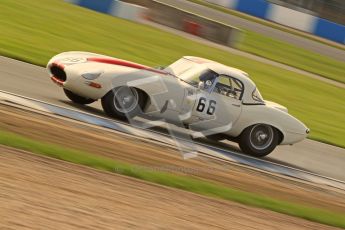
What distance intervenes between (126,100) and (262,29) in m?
26.6

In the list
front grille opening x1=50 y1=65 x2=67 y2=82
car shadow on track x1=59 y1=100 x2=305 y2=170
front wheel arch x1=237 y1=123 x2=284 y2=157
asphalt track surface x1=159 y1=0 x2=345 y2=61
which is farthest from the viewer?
asphalt track surface x1=159 y1=0 x2=345 y2=61

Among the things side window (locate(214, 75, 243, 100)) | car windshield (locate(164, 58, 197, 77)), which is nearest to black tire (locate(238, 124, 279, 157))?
side window (locate(214, 75, 243, 100))

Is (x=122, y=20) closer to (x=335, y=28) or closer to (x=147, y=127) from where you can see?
(x=147, y=127)

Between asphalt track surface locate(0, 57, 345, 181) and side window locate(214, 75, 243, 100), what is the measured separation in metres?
1.40

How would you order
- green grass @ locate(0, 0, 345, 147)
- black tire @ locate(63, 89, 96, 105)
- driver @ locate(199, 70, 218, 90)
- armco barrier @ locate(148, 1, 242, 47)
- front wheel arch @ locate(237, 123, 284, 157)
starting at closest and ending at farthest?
driver @ locate(199, 70, 218, 90) < black tire @ locate(63, 89, 96, 105) < front wheel arch @ locate(237, 123, 284, 157) < green grass @ locate(0, 0, 345, 147) < armco barrier @ locate(148, 1, 242, 47)

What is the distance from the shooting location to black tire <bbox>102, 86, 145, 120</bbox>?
11344 millimetres

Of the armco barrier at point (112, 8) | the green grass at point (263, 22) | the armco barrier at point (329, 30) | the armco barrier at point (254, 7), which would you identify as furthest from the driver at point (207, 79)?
the armco barrier at point (329, 30)

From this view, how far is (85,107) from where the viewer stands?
12148 mm

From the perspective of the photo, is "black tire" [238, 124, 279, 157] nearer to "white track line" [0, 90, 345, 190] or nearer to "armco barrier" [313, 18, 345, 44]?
"white track line" [0, 90, 345, 190]

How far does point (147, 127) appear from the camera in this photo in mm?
11734

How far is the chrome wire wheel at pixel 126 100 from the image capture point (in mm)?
11367

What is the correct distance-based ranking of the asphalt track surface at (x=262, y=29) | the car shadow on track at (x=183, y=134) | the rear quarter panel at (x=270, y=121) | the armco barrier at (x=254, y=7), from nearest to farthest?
1. the car shadow on track at (x=183, y=134)
2. the rear quarter panel at (x=270, y=121)
3. the asphalt track surface at (x=262, y=29)
4. the armco barrier at (x=254, y=7)

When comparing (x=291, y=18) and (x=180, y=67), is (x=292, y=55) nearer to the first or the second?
(x=291, y=18)

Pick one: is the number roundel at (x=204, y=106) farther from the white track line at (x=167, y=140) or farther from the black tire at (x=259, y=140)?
the black tire at (x=259, y=140)
